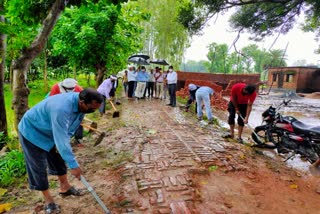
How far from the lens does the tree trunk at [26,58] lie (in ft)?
14.7

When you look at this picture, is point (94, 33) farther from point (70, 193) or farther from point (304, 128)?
point (304, 128)

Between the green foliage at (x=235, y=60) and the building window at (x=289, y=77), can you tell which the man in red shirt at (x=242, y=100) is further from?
the green foliage at (x=235, y=60)

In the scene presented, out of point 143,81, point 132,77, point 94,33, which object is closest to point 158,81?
point 143,81

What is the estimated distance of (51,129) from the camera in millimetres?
2926

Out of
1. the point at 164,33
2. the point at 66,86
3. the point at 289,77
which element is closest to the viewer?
the point at 66,86

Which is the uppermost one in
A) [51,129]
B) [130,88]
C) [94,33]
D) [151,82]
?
[94,33]

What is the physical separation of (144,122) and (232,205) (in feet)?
17.1

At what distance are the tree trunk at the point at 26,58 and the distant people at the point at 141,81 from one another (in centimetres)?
945

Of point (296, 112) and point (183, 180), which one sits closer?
point (183, 180)

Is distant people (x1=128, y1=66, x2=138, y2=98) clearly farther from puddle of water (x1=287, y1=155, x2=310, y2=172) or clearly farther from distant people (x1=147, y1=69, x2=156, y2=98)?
puddle of water (x1=287, y1=155, x2=310, y2=172)

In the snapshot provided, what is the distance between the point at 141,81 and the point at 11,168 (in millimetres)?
10305

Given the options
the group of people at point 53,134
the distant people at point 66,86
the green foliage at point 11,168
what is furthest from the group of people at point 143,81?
the group of people at point 53,134

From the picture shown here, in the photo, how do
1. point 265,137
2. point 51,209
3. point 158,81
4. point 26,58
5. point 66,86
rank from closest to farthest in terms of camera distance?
point 51,209 → point 26,58 → point 66,86 → point 265,137 → point 158,81

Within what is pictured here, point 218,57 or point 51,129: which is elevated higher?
point 218,57
